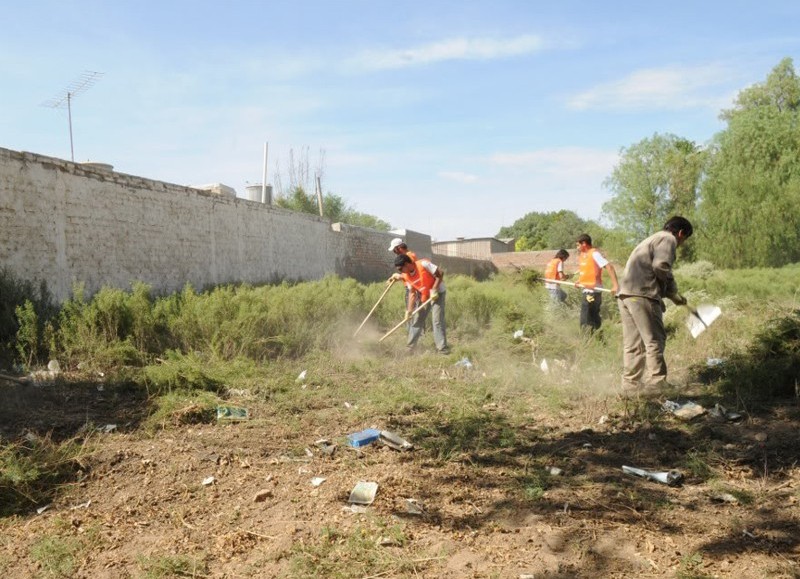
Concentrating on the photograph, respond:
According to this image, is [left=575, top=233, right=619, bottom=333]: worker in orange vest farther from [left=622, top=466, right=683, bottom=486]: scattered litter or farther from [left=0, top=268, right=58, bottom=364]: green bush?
[left=0, top=268, right=58, bottom=364]: green bush

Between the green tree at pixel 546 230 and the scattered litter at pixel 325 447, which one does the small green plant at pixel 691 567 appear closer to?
the scattered litter at pixel 325 447

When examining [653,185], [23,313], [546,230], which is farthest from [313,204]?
[546,230]

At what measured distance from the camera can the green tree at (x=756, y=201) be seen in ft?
74.5

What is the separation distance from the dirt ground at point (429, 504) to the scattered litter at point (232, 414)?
128 mm

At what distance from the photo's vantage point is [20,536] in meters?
3.65

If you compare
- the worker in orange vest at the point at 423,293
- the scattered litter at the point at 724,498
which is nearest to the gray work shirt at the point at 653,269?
the scattered litter at the point at 724,498

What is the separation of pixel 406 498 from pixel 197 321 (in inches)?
193

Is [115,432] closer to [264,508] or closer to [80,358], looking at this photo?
[264,508]

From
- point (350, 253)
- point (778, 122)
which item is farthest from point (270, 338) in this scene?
point (778, 122)

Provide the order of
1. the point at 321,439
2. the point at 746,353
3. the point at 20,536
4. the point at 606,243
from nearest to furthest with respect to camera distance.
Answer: the point at 20,536 < the point at 321,439 < the point at 746,353 < the point at 606,243

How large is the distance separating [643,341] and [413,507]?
3.28m

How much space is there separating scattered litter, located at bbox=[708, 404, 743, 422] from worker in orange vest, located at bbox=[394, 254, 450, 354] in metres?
3.77

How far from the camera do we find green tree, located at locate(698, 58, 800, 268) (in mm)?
22719

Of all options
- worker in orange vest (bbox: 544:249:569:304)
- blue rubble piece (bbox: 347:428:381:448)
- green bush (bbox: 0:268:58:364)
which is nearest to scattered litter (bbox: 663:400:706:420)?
blue rubble piece (bbox: 347:428:381:448)
